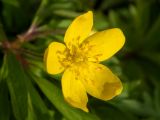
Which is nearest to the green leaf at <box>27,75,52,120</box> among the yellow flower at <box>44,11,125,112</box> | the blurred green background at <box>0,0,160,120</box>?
the blurred green background at <box>0,0,160,120</box>

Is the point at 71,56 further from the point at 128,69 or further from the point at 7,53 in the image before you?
the point at 128,69

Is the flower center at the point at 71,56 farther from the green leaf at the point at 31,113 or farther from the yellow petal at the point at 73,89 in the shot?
the green leaf at the point at 31,113

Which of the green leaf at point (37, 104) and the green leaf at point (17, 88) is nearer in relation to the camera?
the green leaf at point (17, 88)

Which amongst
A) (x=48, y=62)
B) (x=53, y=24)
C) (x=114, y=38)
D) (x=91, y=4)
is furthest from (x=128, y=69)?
(x=48, y=62)

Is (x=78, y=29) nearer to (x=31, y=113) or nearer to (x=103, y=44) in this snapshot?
(x=103, y=44)

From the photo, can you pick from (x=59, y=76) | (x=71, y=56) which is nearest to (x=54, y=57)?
(x=71, y=56)

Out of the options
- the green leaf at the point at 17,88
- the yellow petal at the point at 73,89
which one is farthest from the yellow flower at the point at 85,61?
the green leaf at the point at 17,88
